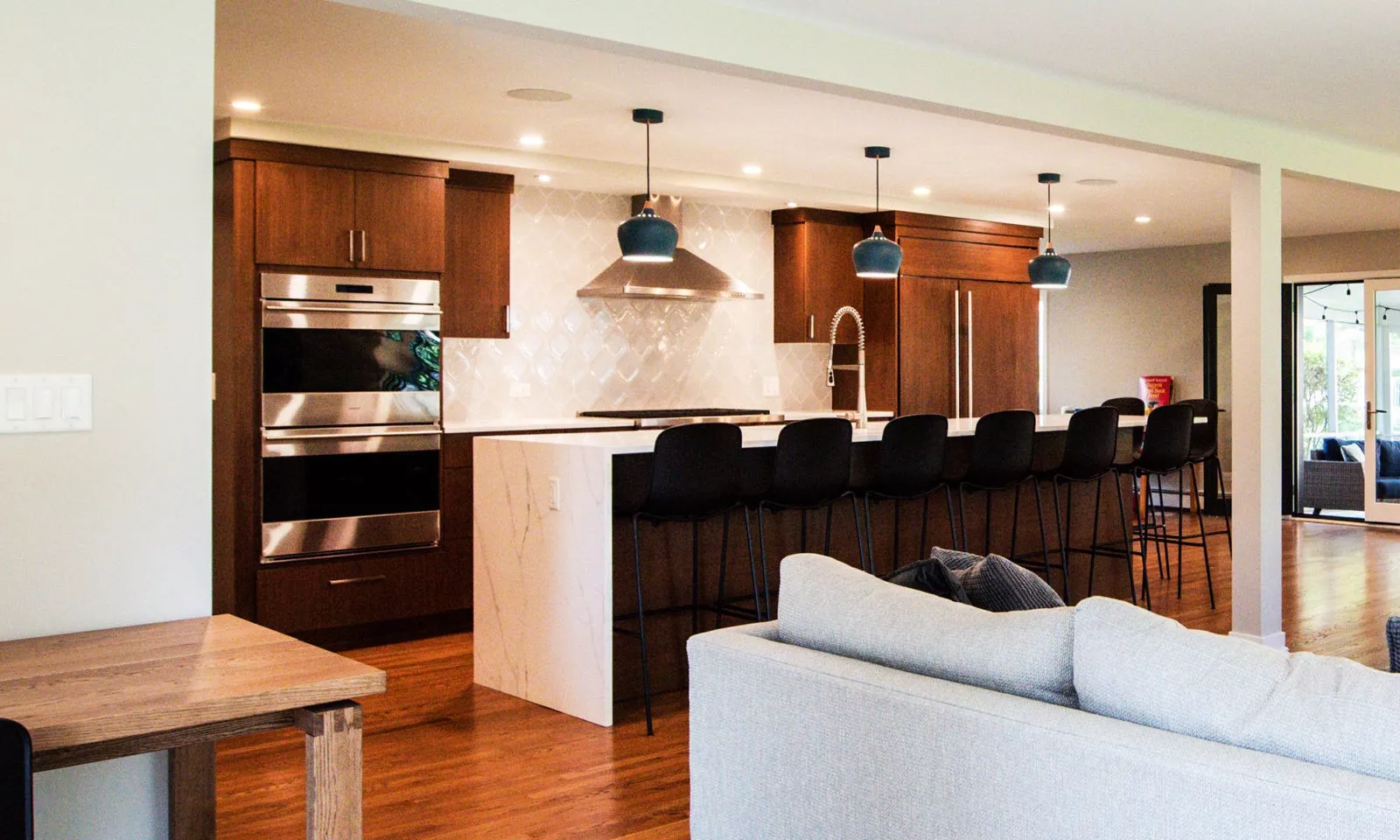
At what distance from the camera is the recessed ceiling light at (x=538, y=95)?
5.05m

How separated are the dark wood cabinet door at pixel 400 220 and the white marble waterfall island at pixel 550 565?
1375 millimetres

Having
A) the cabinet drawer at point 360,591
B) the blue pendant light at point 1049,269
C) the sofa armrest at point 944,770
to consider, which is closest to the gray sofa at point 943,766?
the sofa armrest at point 944,770

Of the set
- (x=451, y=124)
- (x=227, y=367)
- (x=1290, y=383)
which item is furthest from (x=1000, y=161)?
(x=1290, y=383)

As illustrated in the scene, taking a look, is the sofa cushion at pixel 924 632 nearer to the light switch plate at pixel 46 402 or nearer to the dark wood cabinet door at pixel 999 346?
the light switch plate at pixel 46 402

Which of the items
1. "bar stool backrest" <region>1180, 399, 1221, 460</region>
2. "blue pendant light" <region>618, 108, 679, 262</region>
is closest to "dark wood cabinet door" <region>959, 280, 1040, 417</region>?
"bar stool backrest" <region>1180, 399, 1221, 460</region>

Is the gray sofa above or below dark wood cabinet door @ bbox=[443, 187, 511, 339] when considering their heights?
below

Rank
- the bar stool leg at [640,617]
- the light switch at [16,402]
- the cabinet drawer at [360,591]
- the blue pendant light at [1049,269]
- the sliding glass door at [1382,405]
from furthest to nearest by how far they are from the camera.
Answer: the sliding glass door at [1382,405]
the blue pendant light at [1049,269]
the cabinet drawer at [360,591]
the bar stool leg at [640,617]
the light switch at [16,402]

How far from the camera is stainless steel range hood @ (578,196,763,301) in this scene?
23.1ft

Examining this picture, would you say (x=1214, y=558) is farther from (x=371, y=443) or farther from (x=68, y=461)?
(x=68, y=461)

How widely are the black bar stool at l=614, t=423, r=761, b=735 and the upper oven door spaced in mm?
1775

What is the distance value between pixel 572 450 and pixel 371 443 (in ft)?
5.67

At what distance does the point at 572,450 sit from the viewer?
4.45 m

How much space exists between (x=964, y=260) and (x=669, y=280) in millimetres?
2536

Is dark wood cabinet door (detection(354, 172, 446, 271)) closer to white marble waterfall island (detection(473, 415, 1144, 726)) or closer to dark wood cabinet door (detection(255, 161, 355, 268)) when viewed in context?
dark wood cabinet door (detection(255, 161, 355, 268))
